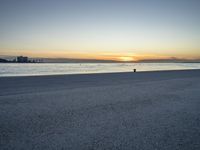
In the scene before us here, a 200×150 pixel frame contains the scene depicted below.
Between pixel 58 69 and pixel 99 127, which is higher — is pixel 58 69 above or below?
below

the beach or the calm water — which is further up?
the beach

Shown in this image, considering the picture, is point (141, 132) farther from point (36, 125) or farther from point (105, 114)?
point (36, 125)

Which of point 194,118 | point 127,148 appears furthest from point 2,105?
point 194,118

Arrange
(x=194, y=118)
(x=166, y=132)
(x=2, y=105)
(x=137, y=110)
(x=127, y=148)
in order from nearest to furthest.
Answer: (x=127, y=148), (x=166, y=132), (x=194, y=118), (x=137, y=110), (x=2, y=105)

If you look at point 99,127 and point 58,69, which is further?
point 58,69

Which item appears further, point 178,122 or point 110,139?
point 178,122

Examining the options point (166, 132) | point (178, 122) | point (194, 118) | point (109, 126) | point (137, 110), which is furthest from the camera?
point (137, 110)

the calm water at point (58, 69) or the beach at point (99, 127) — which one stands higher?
the beach at point (99, 127)

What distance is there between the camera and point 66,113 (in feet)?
21.0

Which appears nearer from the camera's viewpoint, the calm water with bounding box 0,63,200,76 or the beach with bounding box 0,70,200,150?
the beach with bounding box 0,70,200,150

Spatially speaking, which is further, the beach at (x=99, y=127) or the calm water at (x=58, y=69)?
the calm water at (x=58, y=69)

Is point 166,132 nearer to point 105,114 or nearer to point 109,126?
point 109,126

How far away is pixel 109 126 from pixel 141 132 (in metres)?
0.90

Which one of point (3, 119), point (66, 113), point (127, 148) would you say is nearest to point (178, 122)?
point (127, 148)
